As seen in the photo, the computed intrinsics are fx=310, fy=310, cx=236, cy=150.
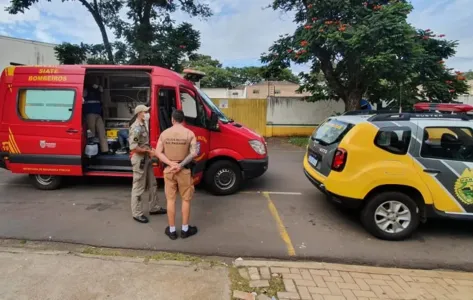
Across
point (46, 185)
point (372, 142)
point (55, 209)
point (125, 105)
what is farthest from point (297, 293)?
point (125, 105)

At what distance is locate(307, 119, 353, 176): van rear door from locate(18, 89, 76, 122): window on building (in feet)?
14.7

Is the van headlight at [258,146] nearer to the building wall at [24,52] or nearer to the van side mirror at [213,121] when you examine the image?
the van side mirror at [213,121]

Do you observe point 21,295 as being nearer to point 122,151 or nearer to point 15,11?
point 122,151

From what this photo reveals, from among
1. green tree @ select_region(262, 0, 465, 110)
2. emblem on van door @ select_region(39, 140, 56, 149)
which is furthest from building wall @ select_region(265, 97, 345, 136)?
emblem on van door @ select_region(39, 140, 56, 149)

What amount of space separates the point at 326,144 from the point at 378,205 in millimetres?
1156

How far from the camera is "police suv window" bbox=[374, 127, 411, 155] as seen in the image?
414 centimetres

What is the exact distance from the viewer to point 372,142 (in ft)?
13.6

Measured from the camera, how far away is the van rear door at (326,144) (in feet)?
15.0

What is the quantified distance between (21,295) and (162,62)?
11864 millimetres

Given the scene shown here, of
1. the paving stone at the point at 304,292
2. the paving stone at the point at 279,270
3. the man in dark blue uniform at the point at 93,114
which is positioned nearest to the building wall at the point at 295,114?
the man in dark blue uniform at the point at 93,114

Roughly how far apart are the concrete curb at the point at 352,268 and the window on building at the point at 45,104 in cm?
443

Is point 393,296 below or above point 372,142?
below

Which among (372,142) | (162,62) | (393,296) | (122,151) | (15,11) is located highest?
(15,11)

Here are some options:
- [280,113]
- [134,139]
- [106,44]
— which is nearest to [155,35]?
[106,44]
